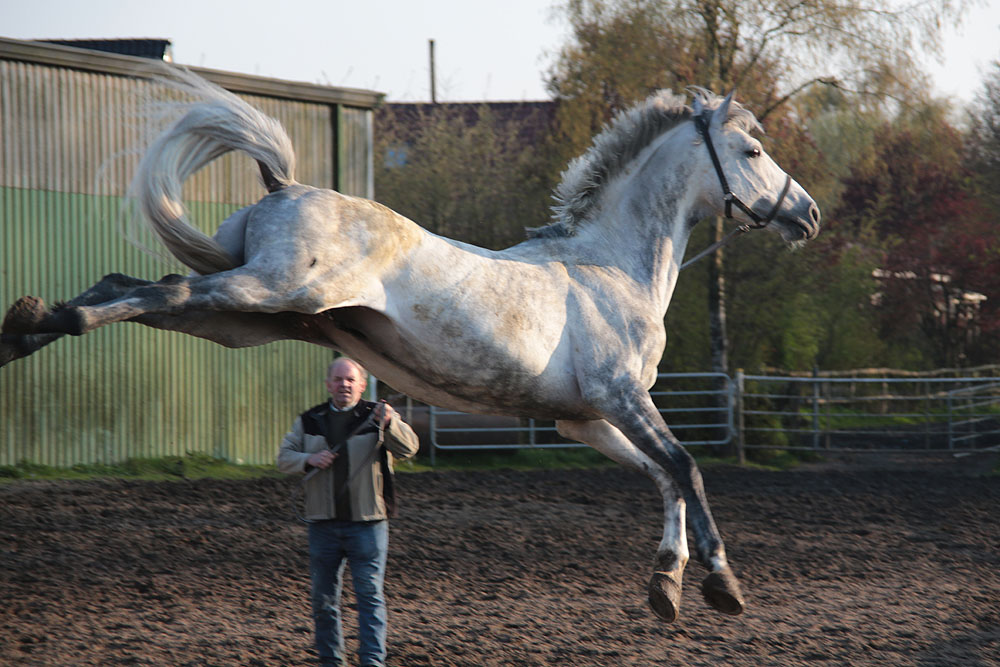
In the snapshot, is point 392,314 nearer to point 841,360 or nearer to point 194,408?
point 194,408

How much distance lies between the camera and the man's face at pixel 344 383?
4242mm

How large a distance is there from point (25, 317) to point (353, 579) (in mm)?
1636

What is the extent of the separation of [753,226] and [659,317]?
79cm

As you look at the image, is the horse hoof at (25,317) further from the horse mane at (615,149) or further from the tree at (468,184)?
the tree at (468,184)

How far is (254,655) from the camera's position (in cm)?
481

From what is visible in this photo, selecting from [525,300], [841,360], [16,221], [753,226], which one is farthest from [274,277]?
[841,360]

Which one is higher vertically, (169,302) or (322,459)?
(169,302)

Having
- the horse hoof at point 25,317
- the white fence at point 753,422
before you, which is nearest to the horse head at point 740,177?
the horse hoof at point 25,317

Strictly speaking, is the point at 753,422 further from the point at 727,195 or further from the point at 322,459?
the point at 322,459

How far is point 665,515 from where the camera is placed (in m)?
4.70

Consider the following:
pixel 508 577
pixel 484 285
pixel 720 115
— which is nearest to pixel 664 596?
pixel 484 285

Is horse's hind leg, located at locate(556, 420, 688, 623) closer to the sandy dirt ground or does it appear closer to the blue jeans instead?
the sandy dirt ground

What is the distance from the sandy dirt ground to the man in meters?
0.66

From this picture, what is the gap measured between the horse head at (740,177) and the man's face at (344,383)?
1919mm
